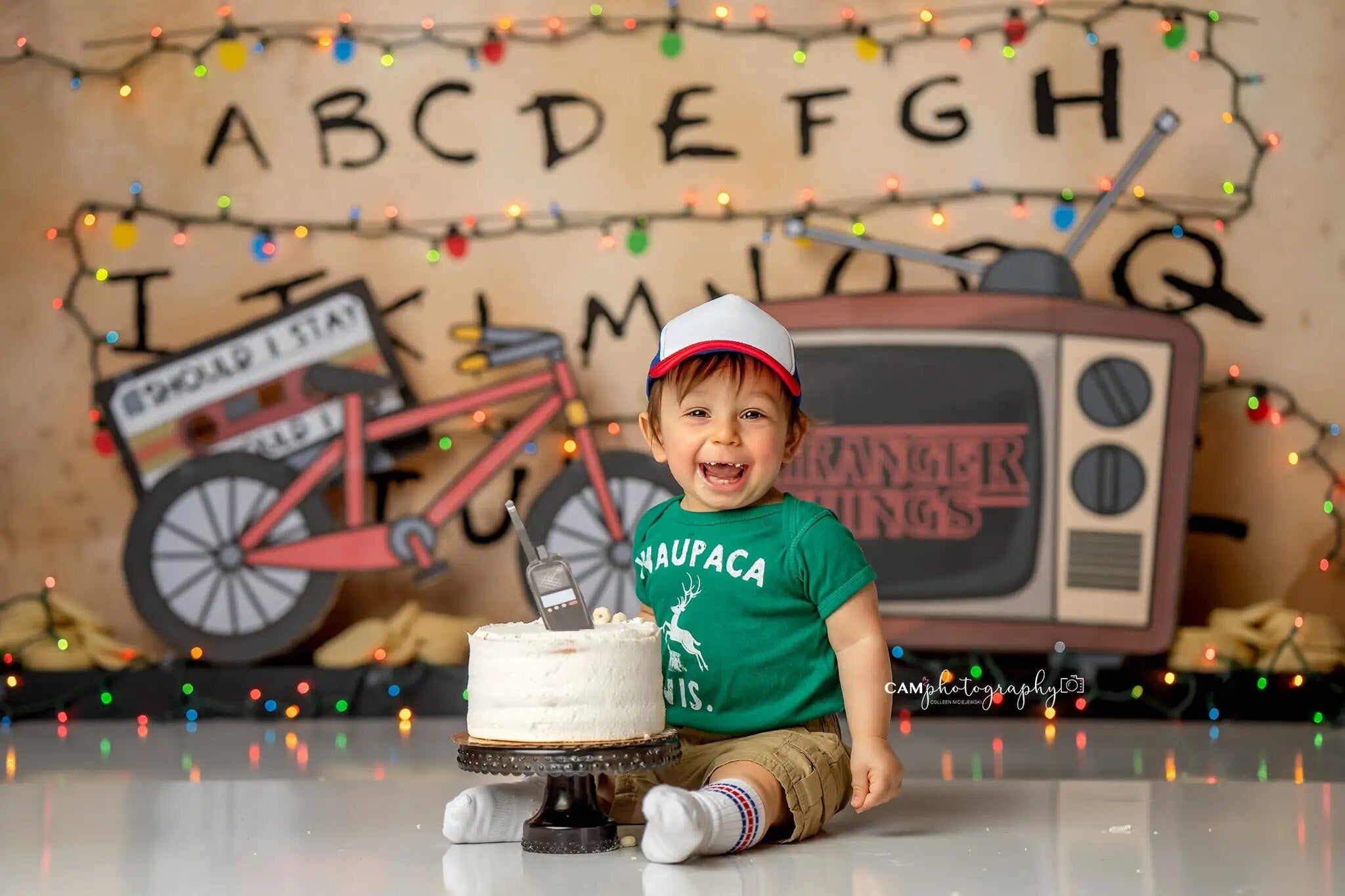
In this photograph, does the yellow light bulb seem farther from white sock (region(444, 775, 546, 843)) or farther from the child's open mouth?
white sock (region(444, 775, 546, 843))

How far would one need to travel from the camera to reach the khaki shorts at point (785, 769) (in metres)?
1.73

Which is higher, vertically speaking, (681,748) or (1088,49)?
(1088,49)

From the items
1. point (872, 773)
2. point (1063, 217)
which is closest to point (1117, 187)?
point (1063, 217)

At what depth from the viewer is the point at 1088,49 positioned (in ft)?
11.7

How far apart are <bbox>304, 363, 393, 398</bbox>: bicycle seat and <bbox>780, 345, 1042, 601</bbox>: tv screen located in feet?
3.15

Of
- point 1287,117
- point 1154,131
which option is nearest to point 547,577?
point 1154,131

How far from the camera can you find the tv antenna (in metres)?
3.30

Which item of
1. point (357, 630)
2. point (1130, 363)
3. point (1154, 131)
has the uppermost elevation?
point (1154, 131)

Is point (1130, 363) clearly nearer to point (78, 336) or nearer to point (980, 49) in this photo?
point (980, 49)

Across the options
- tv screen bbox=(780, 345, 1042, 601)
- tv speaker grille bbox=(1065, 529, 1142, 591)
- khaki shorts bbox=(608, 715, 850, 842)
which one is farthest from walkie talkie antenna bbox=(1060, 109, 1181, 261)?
khaki shorts bbox=(608, 715, 850, 842)

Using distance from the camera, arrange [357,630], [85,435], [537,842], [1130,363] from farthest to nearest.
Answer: [85,435], [357,630], [1130,363], [537,842]

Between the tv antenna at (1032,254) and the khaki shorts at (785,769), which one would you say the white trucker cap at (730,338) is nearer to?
the khaki shorts at (785,769)

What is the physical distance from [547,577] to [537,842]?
28cm

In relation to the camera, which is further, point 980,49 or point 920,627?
point 980,49
